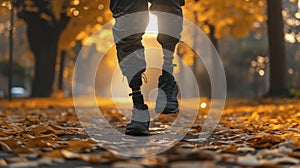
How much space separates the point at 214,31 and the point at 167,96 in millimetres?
15069

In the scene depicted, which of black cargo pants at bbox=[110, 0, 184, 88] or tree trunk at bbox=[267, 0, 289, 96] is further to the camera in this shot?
tree trunk at bbox=[267, 0, 289, 96]

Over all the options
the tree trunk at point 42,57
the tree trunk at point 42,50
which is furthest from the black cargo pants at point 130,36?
the tree trunk at point 42,57

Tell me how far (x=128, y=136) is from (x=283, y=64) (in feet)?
36.3

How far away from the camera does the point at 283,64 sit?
13711 millimetres

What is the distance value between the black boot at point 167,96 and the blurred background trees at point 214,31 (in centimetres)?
225

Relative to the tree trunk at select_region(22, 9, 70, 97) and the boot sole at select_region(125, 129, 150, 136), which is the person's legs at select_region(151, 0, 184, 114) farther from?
the tree trunk at select_region(22, 9, 70, 97)

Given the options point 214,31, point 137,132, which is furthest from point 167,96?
point 214,31

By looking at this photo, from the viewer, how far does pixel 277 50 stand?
13.7 m

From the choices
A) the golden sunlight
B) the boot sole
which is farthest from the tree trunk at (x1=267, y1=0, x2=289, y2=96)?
the boot sole

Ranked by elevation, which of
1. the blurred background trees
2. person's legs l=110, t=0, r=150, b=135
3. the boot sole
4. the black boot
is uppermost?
the blurred background trees

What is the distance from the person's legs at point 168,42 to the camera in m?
3.86

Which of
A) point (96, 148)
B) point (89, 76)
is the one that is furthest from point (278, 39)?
point (89, 76)

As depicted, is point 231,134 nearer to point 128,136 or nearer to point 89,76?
point 128,136

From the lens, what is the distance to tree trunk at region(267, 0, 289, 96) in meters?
13.7
